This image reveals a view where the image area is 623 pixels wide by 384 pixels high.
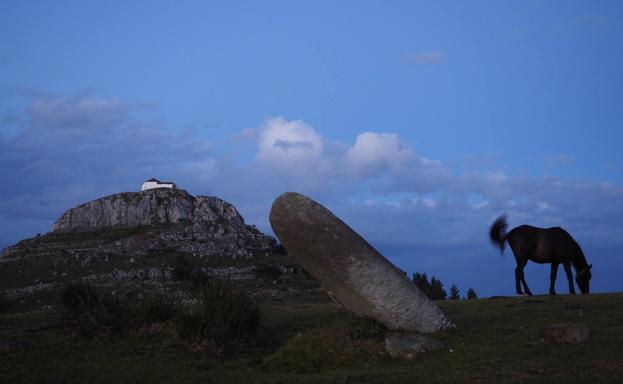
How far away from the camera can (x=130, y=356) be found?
49.4 ft

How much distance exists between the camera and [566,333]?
13.9m

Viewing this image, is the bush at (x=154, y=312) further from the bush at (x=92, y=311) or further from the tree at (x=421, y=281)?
the tree at (x=421, y=281)

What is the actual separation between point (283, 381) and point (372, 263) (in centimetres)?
367

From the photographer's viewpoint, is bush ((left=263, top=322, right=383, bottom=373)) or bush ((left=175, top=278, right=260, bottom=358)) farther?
bush ((left=175, top=278, right=260, bottom=358))

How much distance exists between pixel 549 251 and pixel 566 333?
460 inches

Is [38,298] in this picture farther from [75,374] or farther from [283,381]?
[283,381]

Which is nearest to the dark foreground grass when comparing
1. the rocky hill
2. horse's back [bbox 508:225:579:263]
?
horse's back [bbox 508:225:579:263]

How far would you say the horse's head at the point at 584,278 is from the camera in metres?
25.7

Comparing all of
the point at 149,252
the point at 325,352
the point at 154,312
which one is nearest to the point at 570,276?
the point at 325,352

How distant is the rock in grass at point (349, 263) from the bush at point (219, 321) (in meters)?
2.37

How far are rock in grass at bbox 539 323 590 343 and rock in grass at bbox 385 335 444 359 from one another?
2309mm

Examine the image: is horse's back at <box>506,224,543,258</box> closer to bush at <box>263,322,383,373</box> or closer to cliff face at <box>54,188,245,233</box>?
bush at <box>263,322,383,373</box>

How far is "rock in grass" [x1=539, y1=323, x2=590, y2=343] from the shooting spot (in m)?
13.9

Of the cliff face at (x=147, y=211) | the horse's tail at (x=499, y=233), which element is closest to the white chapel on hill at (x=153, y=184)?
the cliff face at (x=147, y=211)
